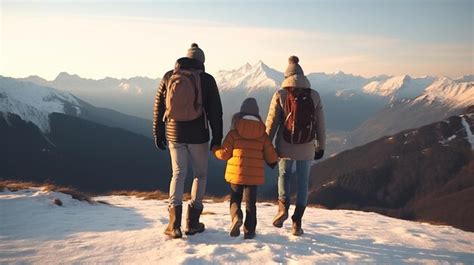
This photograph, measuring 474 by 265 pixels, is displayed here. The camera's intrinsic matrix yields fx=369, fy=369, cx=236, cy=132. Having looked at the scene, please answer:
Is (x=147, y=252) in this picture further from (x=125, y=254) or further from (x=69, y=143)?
(x=69, y=143)

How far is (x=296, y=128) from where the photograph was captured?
25.0 ft

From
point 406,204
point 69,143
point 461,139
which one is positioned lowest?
point 406,204

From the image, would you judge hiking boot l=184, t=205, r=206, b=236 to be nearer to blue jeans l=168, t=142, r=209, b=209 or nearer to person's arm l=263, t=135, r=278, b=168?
blue jeans l=168, t=142, r=209, b=209

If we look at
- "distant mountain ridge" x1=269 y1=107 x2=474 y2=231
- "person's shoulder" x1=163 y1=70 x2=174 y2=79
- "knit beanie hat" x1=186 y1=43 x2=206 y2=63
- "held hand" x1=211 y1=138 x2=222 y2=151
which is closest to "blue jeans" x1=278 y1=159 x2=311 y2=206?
"held hand" x1=211 y1=138 x2=222 y2=151

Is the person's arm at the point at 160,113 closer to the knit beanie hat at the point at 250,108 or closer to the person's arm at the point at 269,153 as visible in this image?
the knit beanie hat at the point at 250,108

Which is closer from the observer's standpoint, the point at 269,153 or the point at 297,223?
the point at 269,153

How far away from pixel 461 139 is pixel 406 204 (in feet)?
213

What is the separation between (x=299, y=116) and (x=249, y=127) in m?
1.09

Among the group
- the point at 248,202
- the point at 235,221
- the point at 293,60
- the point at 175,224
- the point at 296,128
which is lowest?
the point at 175,224

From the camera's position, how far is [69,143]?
178 m

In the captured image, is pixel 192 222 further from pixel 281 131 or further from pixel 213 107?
pixel 281 131

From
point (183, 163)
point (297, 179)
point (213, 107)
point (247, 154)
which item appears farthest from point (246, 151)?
point (297, 179)

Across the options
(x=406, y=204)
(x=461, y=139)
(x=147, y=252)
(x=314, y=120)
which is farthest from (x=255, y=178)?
(x=461, y=139)

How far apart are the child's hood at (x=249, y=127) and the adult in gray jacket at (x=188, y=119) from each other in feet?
1.34
